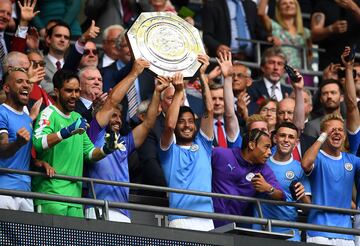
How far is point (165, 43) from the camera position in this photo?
56.7ft

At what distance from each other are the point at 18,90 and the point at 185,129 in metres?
2.03

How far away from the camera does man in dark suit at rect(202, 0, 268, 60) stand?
21.1m

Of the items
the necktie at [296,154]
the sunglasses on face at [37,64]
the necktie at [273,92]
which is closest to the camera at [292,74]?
the necktie at [296,154]

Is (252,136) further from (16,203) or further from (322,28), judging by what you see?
(322,28)

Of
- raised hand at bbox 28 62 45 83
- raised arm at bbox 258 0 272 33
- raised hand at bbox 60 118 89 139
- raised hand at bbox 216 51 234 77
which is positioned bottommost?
raised hand at bbox 60 118 89 139

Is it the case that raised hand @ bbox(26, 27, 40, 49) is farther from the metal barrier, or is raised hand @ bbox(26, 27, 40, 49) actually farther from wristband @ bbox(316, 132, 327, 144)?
wristband @ bbox(316, 132, 327, 144)

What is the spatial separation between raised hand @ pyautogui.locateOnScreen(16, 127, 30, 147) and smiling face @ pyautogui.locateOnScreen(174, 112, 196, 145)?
2.27 metres

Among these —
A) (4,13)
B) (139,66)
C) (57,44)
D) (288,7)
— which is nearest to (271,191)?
(139,66)

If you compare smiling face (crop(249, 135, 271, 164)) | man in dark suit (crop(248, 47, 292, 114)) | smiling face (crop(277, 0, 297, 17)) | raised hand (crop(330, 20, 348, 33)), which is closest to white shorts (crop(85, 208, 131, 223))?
smiling face (crop(249, 135, 271, 164))

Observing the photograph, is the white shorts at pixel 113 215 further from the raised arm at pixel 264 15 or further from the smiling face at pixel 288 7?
the smiling face at pixel 288 7

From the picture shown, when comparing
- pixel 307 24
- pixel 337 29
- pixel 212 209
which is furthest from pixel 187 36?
pixel 307 24

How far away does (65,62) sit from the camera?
1786 cm

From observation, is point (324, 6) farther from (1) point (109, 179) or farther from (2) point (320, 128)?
(1) point (109, 179)

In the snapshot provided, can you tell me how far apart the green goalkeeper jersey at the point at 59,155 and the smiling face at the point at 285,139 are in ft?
7.44
